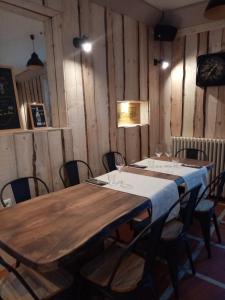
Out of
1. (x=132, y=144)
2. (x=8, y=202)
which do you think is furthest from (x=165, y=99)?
(x=8, y=202)

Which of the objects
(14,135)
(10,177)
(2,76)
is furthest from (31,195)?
(2,76)

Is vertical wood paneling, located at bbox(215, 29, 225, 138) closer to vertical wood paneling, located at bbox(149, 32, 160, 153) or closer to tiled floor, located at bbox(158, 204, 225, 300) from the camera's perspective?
vertical wood paneling, located at bbox(149, 32, 160, 153)

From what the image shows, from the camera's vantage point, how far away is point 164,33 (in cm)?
388

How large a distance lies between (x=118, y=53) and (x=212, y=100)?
1761 millimetres

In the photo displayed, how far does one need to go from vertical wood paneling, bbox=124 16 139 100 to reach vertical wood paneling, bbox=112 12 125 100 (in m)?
0.09

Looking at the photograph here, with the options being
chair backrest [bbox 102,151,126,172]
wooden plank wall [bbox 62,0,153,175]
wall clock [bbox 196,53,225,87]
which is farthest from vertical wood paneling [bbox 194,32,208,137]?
chair backrest [bbox 102,151,126,172]

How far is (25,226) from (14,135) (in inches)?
46.8

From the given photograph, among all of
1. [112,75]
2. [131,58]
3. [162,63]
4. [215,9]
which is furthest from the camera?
[162,63]

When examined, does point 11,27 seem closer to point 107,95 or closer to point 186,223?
point 107,95

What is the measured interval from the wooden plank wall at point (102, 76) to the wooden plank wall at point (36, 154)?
0.22m

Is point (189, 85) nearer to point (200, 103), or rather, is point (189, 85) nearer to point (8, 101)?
point (200, 103)

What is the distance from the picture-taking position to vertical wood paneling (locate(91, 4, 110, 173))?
10.3 feet

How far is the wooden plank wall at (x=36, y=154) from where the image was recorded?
7.75ft

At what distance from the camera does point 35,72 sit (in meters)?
5.67
